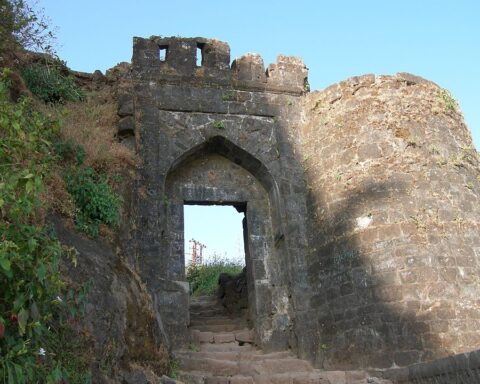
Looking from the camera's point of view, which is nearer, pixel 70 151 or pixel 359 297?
pixel 70 151

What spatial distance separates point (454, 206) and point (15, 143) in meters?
6.45

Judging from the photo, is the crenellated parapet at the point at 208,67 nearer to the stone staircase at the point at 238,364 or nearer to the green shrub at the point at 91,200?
the green shrub at the point at 91,200

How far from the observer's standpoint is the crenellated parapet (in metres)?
9.59

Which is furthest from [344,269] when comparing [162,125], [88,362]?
[88,362]

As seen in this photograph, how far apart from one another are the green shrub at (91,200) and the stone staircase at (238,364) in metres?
2.19

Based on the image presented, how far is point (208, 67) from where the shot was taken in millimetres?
9859

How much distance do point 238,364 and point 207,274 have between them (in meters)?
8.31

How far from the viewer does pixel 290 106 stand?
9.92 meters

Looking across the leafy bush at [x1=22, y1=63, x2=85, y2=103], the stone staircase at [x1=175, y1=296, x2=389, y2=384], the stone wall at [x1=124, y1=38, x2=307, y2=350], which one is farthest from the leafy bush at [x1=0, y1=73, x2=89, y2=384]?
the leafy bush at [x1=22, y1=63, x2=85, y2=103]

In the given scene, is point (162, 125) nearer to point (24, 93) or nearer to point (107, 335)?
point (24, 93)

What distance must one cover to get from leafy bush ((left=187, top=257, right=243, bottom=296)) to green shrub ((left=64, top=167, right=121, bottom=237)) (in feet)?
24.9

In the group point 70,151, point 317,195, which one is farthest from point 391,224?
point 70,151

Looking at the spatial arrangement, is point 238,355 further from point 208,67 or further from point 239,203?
point 208,67

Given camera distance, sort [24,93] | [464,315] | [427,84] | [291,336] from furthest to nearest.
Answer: [427,84] → [291,336] → [24,93] → [464,315]
